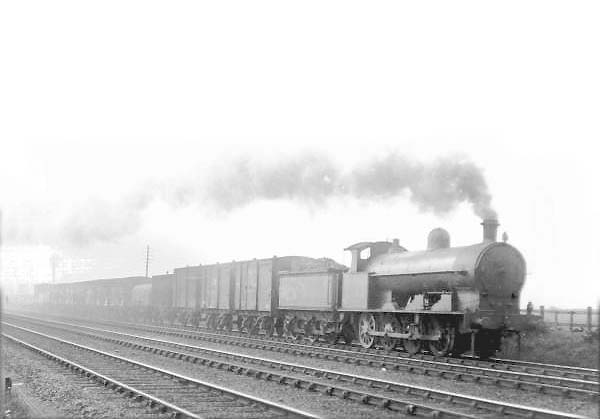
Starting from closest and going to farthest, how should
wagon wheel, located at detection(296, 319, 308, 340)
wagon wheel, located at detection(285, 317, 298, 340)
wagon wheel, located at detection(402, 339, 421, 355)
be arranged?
1. wagon wheel, located at detection(402, 339, 421, 355)
2. wagon wheel, located at detection(296, 319, 308, 340)
3. wagon wheel, located at detection(285, 317, 298, 340)

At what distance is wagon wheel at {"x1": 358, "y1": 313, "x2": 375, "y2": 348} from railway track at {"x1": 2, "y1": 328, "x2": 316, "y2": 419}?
22.7 feet

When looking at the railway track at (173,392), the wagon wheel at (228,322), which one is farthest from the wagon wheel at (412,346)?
the wagon wheel at (228,322)

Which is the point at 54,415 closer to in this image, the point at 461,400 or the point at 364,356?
the point at 461,400

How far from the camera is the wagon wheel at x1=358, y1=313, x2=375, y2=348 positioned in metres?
18.8

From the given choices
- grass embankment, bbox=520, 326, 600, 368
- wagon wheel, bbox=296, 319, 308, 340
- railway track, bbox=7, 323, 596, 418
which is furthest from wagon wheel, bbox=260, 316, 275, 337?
grass embankment, bbox=520, 326, 600, 368

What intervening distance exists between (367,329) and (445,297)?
3.47 m

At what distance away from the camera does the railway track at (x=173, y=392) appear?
365 inches

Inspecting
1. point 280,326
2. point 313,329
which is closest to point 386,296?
point 313,329

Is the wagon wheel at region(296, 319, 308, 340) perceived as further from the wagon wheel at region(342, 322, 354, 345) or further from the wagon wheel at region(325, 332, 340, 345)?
the wagon wheel at region(342, 322, 354, 345)

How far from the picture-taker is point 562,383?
Result: 39.9 feet

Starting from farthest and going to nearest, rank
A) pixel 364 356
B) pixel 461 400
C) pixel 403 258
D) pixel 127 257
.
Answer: pixel 127 257 → pixel 403 258 → pixel 364 356 → pixel 461 400

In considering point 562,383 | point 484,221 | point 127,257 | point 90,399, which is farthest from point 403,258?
point 127,257

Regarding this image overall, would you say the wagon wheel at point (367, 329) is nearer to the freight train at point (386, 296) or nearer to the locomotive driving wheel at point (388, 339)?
the freight train at point (386, 296)

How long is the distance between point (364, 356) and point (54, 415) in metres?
8.97
